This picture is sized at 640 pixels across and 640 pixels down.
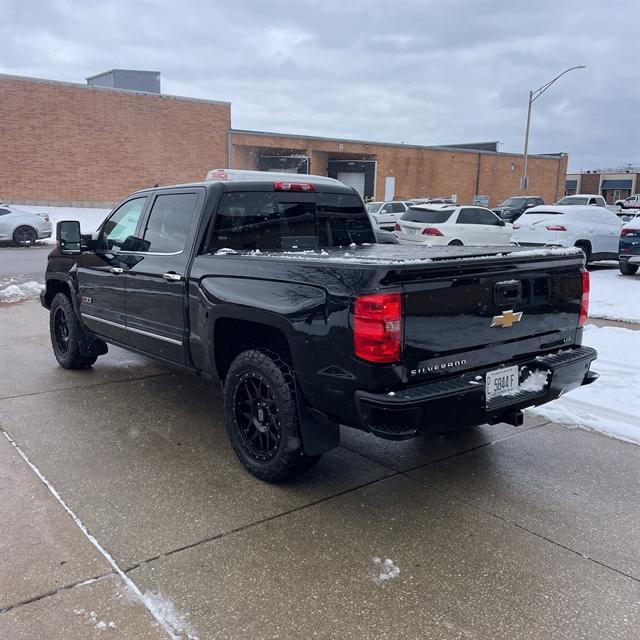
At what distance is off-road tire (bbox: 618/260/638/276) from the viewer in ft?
44.9

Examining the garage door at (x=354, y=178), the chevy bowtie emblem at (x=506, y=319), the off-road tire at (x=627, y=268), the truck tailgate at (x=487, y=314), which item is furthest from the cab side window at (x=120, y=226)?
the garage door at (x=354, y=178)

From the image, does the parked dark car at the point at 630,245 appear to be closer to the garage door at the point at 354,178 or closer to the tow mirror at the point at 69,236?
the tow mirror at the point at 69,236

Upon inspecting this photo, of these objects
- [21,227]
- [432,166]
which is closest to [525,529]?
[21,227]

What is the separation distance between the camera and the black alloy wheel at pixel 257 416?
146 inches

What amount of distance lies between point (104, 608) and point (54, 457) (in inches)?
71.0

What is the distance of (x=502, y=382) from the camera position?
348 centimetres

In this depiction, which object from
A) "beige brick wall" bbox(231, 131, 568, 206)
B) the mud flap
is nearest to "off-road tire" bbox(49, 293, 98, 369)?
the mud flap

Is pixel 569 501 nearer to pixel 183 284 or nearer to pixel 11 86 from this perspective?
pixel 183 284

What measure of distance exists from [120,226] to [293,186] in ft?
5.78

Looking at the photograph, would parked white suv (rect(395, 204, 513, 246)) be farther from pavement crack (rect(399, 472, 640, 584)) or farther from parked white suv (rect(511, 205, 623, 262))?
pavement crack (rect(399, 472, 640, 584))

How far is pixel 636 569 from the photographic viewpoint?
3010 millimetres

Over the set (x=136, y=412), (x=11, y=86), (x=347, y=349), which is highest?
(x=11, y=86)

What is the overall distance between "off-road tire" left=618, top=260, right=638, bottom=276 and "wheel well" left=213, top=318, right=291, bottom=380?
11993 mm

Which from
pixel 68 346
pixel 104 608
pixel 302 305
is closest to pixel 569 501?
pixel 302 305
